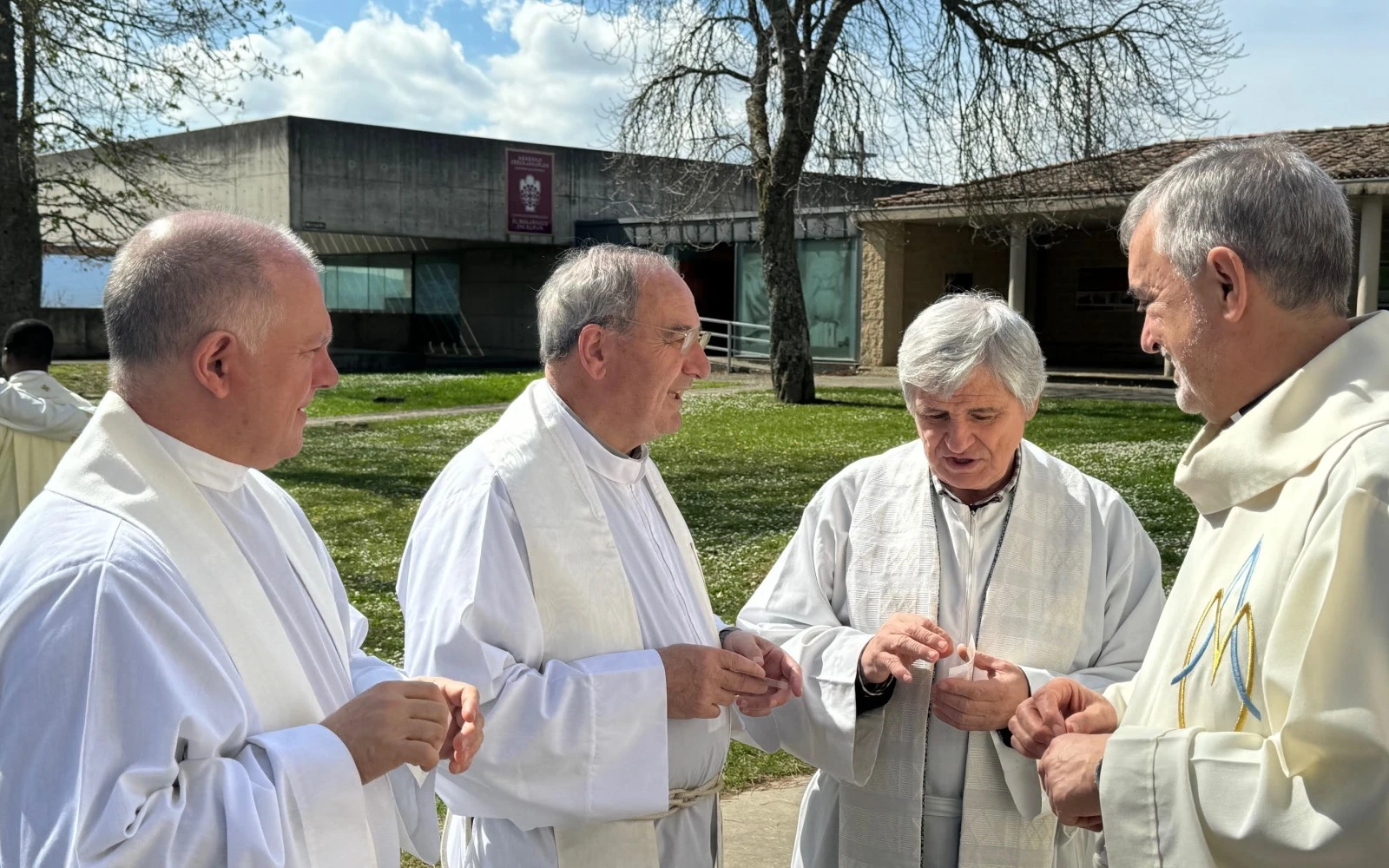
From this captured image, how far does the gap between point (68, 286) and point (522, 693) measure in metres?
34.1

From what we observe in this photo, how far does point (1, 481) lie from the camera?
6289 mm

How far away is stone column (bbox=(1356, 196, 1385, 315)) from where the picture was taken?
19.9 m

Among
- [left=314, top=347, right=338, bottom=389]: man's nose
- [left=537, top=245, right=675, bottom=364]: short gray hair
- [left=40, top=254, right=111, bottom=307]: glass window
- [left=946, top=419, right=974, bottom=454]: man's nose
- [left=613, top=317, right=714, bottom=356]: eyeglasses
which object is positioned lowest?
[left=946, top=419, right=974, bottom=454]: man's nose

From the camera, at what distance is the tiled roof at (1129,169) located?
59.1ft

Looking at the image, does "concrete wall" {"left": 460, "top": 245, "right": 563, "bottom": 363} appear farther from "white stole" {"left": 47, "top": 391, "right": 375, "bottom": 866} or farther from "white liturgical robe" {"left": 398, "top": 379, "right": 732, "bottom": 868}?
"white stole" {"left": 47, "top": 391, "right": 375, "bottom": 866}

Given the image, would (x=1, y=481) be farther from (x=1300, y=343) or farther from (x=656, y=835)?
(x=1300, y=343)

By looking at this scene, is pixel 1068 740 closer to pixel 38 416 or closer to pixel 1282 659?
pixel 1282 659

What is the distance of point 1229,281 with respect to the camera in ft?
6.89

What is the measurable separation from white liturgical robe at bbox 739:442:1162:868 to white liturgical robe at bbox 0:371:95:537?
14.7ft

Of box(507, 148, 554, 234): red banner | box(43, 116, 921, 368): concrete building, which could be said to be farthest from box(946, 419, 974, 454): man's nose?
box(507, 148, 554, 234): red banner

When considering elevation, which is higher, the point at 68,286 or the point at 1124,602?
the point at 68,286

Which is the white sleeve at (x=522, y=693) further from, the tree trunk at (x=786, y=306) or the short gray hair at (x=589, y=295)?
the tree trunk at (x=786, y=306)

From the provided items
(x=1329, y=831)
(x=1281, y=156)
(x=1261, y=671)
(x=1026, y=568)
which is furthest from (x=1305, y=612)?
(x=1026, y=568)

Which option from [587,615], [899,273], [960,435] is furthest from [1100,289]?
[587,615]
